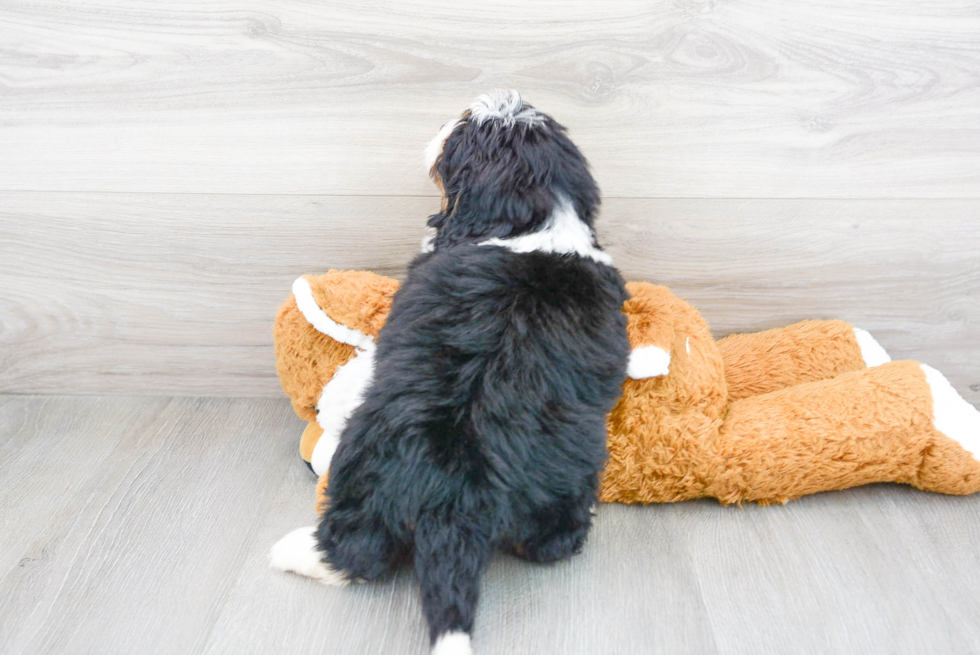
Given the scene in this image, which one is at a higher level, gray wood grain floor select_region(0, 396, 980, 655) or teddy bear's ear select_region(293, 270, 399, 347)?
teddy bear's ear select_region(293, 270, 399, 347)

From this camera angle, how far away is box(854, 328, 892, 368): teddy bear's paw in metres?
1.17

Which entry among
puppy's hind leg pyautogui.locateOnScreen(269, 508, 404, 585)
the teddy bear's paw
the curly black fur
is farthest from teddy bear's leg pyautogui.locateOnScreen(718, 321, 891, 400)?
puppy's hind leg pyautogui.locateOnScreen(269, 508, 404, 585)

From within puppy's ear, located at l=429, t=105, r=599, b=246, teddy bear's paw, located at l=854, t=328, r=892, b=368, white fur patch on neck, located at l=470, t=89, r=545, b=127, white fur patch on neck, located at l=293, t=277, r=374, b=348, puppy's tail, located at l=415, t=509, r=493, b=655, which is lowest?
puppy's tail, located at l=415, t=509, r=493, b=655

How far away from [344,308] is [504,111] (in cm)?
36

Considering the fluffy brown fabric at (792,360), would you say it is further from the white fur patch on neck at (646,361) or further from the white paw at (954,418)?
the white fur patch on neck at (646,361)

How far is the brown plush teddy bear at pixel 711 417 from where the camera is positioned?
39.1 inches

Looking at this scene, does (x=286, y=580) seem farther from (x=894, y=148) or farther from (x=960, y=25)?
(x=960, y=25)

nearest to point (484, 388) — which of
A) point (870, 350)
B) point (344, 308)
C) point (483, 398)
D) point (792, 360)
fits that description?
point (483, 398)

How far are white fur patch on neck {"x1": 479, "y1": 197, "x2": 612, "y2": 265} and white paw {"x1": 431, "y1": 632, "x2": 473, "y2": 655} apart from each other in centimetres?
47

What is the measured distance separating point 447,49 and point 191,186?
1.65 ft

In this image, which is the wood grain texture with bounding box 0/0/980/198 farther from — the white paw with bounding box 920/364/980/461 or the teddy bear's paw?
the white paw with bounding box 920/364/980/461

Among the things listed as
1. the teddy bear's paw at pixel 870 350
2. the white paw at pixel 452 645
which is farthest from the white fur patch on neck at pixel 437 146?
the teddy bear's paw at pixel 870 350

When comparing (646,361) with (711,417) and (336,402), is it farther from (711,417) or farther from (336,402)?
(336,402)

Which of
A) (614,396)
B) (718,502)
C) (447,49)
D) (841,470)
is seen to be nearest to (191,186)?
(447,49)
